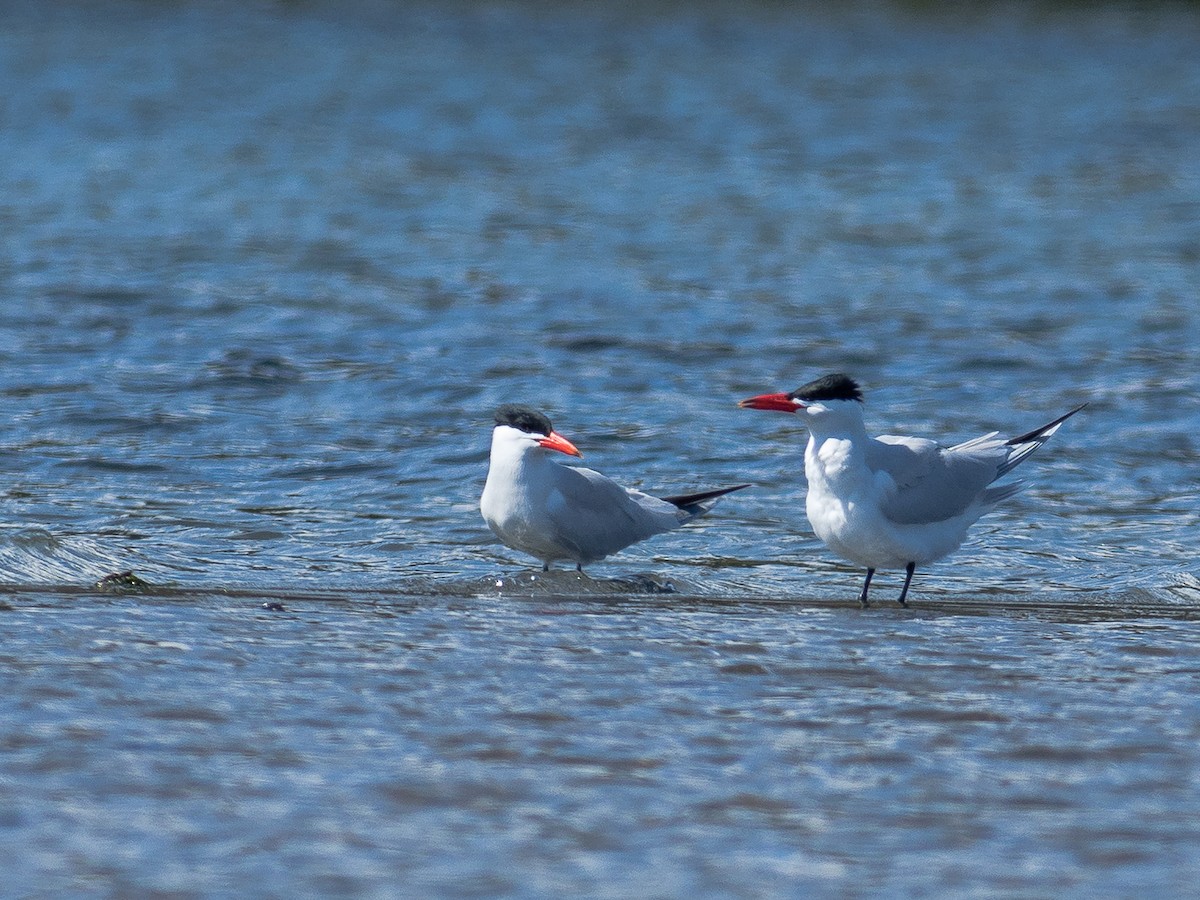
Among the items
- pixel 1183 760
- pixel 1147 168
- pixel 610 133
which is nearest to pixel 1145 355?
pixel 1183 760

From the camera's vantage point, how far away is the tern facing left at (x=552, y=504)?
22.9 ft

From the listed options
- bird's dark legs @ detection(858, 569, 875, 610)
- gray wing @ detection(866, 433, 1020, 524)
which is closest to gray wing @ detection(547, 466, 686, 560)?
bird's dark legs @ detection(858, 569, 875, 610)

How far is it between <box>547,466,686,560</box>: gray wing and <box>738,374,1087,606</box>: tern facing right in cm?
73

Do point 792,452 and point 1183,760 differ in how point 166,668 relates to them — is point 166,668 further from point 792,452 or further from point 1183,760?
point 792,452

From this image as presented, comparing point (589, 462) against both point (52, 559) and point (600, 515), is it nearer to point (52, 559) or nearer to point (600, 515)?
point (600, 515)

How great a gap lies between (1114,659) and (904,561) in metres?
1.29

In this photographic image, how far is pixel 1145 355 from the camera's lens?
1156 centimetres

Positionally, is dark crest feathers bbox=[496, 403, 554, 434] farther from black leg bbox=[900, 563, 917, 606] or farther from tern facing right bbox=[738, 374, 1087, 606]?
black leg bbox=[900, 563, 917, 606]

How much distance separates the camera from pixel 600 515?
715 cm

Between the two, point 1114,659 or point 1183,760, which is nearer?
point 1183,760

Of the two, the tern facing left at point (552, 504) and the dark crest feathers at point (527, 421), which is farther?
the dark crest feathers at point (527, 421)

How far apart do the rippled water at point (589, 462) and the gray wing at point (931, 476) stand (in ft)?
1.14

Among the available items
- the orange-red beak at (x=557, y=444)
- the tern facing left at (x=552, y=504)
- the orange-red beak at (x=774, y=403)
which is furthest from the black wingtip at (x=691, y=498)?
the orange-red beak at (x=774, y=403)

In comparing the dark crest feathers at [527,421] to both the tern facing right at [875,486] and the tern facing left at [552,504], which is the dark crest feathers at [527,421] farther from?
the tern facing right at [875,486]
